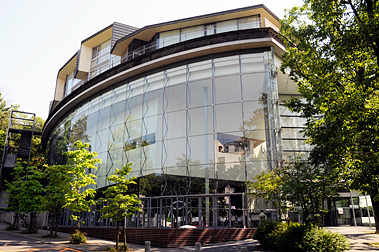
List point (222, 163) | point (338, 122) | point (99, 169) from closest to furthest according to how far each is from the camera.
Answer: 1. point (338, 122)
2. point (222, 163)
3. point (99, 169)

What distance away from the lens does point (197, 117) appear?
24344 mm

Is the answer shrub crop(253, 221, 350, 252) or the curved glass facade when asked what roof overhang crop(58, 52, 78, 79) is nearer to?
the curved glass facade

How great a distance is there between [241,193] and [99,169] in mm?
14760

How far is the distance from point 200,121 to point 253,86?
4671 mm

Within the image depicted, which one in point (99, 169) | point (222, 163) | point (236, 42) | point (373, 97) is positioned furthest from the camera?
point (99, 169)

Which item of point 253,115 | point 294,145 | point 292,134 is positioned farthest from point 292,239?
point 292,134

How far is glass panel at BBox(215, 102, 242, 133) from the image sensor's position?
23.1m

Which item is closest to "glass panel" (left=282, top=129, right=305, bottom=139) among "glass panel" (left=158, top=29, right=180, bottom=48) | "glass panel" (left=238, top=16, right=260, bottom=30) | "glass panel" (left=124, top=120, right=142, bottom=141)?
"glass panel" (left=238, top=16, right=260, bottom=30)

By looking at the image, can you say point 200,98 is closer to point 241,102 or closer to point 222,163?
point 241,102

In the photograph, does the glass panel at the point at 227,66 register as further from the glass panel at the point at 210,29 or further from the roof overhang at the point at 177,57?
the glass panel at the point at 210,29

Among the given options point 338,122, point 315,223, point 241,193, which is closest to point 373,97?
point 338,122

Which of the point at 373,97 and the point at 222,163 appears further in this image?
the point at 222,163

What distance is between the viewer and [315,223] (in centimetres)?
1516

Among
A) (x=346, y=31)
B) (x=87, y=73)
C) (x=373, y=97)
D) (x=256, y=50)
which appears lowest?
(x=373, y=97)
